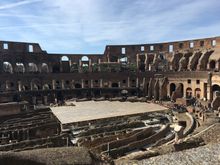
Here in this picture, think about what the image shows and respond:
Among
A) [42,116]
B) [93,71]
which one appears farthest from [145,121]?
[93,71]

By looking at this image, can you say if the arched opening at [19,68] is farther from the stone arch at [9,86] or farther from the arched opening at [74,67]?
the arched opening at [74,67]

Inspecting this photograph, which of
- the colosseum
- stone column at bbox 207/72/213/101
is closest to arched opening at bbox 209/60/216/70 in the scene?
the colosseum

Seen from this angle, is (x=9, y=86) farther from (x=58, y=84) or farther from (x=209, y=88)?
(x=209, y=88)

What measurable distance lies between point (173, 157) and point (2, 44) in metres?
39.6

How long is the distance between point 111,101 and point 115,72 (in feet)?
27.4

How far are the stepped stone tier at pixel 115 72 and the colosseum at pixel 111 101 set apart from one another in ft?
0.50

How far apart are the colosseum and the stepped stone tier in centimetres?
15

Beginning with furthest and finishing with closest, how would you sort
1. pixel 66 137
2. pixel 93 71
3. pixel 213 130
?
pixel 93 71, pixel 66 137, pixel 213 130

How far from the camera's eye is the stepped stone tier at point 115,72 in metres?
38.8

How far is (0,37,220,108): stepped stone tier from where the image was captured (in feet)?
127

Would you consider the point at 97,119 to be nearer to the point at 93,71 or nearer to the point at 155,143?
the point at 155,143

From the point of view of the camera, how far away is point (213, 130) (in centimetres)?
1773

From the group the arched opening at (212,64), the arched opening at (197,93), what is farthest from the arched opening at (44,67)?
the arched opening at (212,64)

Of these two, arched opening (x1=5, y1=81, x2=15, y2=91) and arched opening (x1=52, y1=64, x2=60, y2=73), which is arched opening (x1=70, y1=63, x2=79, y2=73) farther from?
arched opening (x1=5, y1=81, x2=15, y2=91)
